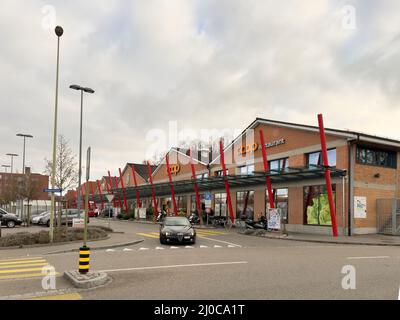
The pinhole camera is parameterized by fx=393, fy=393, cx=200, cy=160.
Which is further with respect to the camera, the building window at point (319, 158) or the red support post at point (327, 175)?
the building window at point (319, 158)

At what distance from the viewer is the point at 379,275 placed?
10031mm

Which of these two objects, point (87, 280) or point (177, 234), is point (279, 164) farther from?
point (87, 280)

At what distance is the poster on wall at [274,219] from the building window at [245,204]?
7618mm

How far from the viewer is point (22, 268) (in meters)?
11.6

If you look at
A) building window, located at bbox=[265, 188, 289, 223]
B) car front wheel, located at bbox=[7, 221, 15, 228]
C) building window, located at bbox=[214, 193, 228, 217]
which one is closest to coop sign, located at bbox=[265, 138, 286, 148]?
building window, located at bbox=[265, 188, 289, 223]

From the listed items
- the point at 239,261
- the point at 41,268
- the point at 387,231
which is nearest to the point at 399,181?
the point at 387,231

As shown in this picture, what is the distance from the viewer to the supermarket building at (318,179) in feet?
83.7

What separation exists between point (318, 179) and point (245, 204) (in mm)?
9562

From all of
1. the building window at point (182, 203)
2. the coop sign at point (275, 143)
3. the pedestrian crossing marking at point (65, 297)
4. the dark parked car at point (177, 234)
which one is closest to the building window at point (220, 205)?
the building window at point (182, 203)

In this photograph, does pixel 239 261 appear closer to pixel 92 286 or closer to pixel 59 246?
pixel 92 286

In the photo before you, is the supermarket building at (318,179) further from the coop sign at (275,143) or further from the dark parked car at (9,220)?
the dark parked car at (9,220)

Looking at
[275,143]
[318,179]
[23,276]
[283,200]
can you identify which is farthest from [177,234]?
[275,143]

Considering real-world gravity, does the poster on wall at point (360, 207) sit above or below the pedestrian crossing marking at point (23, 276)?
above

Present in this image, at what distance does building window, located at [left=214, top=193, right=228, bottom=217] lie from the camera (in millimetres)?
38969
